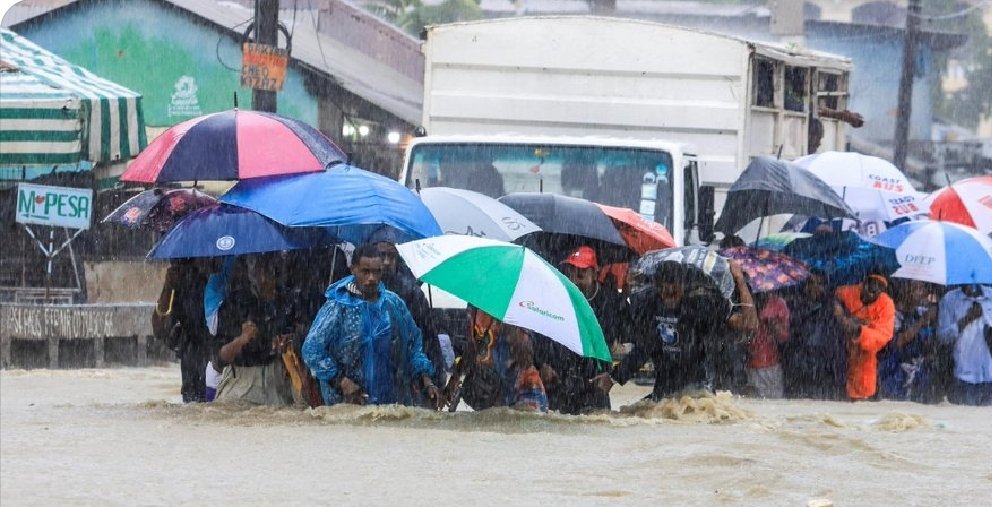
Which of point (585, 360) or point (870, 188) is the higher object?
point (870, 188)

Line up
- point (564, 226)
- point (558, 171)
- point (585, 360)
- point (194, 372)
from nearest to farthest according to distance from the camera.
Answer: point (585, 360)
point (194, 372)
point (564, 226)
point (558, 171)

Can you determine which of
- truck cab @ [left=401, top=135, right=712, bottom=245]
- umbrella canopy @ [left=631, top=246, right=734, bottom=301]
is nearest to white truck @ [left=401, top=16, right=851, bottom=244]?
truck cab @ [left=401, top=135, right=712, bottom=245]

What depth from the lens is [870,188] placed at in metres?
15.2

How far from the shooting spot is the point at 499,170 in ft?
43.8

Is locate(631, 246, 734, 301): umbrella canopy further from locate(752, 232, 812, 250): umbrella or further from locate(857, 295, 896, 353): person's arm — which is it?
locate(752, 232, 812, 250): umbrella

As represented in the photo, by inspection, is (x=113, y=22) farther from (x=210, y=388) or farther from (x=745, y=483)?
(x=745, y=483)

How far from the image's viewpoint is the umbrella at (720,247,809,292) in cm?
1297

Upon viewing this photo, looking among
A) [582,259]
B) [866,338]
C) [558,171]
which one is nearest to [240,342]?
[582,259]

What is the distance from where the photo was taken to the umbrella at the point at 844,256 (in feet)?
44.1

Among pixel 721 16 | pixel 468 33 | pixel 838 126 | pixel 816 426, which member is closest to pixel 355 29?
pixel 721 16

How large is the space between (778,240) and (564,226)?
427 cm

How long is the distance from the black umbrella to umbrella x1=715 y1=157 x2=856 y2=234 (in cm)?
273

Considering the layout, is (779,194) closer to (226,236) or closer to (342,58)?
(226,236)

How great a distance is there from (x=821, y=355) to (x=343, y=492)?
7.17 m
